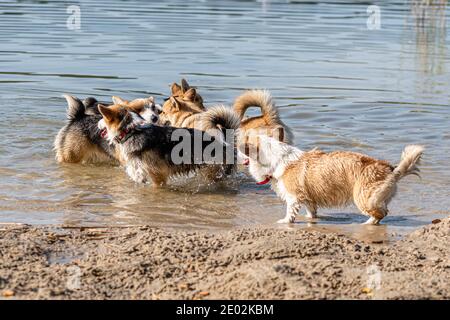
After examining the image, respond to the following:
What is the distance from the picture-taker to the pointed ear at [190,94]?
29.0 feet

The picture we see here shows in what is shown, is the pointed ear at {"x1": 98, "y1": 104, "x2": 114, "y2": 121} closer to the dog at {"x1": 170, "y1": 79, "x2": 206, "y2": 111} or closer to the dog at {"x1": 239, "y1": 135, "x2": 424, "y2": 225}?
the dog at {"x1": 170, "y1": 79, "x2": 206, "y2": 111}

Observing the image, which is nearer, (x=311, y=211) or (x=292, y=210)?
(x=292, y=210)

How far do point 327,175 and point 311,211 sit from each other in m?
0.42

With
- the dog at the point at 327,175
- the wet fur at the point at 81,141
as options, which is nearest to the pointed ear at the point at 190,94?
the wet fur at the point at 81,141

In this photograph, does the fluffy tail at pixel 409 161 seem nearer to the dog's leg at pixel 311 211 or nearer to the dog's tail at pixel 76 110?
the dog's leg at pixel 311 211

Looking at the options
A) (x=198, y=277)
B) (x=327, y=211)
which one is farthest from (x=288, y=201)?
(x=198, y=277)

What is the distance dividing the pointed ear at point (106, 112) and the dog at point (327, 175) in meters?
1.53

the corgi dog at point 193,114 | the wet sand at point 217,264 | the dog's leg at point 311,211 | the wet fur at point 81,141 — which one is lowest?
the dog's leg at point 311,211

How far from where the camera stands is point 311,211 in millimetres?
6613

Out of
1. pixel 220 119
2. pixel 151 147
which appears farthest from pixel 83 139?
pixel 220 119

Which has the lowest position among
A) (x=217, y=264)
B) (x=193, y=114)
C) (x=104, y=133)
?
(x=217, y=264)

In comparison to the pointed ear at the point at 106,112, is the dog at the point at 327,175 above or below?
below

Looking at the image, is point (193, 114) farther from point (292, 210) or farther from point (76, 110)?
point (292, 210)
